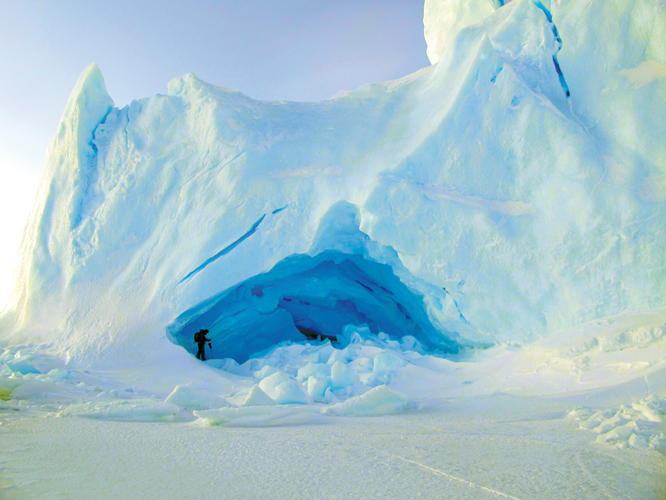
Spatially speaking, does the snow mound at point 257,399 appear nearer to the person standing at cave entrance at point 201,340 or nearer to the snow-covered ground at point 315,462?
the snow-covered ground at point 315,462

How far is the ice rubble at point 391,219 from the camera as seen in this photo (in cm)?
357

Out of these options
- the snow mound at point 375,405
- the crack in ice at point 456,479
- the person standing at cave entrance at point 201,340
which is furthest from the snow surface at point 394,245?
the crack in ice at point 456,479

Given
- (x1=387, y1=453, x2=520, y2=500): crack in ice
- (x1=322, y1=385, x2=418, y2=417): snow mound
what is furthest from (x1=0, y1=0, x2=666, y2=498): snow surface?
(x1=387, y1=453, x2=520, y2=500): crack in ice

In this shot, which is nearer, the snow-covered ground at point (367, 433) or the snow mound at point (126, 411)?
the snow-covered ground at point (367, 433)

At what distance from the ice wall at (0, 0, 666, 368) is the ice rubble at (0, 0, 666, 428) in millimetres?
20

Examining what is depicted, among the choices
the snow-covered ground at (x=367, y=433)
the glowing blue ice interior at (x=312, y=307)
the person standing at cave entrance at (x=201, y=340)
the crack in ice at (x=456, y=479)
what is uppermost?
the glowing blue ice interior at (x=312, y=307)

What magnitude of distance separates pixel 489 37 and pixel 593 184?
2038 mm

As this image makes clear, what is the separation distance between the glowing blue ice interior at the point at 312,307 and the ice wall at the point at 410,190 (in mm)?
188

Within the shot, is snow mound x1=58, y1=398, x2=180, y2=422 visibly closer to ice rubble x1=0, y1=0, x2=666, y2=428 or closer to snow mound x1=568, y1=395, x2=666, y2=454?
ice rubble x1=0, y1=0, x2=666, y2=428

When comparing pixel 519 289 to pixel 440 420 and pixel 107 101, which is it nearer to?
pixel 440 420

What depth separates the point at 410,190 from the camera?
4363 millimetres

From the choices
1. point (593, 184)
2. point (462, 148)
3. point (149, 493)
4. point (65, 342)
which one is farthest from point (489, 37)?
point (65, 342)

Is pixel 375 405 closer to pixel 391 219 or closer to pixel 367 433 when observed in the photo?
pixel 367 433

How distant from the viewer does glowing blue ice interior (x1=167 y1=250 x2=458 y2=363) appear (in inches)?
222
